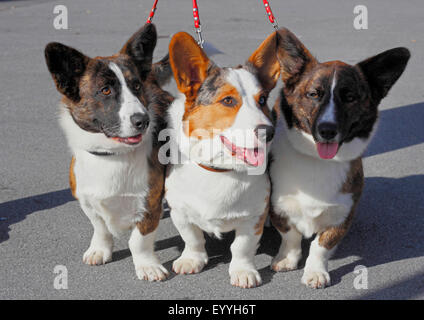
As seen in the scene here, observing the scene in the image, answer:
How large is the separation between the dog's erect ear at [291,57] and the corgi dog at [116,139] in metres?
0.74

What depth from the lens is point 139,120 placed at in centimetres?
261

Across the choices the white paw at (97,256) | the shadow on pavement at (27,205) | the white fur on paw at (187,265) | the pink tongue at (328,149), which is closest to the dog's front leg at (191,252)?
the white fur on paw at (187,265)

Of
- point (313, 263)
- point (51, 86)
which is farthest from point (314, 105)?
point (51, 86)

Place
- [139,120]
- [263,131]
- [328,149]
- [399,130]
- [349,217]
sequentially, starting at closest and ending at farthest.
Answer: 1. [263,131]
2. [139,120]
3. [328,149]
4. [349,217]
5. [399,130]

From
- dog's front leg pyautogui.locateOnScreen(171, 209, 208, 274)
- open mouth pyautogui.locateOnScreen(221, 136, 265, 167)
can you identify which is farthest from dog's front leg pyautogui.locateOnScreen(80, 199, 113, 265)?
open mouth pyautogui.locateOnScreen(221, 136, 265, 167)

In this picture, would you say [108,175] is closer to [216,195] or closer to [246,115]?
[216,195]

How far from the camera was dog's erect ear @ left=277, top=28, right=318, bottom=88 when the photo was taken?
288 centimetres

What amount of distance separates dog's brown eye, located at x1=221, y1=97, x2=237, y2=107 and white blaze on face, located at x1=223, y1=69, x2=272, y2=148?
0.05m

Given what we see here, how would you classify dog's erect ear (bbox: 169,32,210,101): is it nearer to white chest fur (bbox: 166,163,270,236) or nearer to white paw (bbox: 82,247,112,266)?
white chest fur (bbox: 166,163,270,236)

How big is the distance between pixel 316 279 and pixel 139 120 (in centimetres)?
134

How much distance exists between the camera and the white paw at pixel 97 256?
313 centimetres

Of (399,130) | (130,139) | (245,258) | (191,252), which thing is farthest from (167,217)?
(399,130)

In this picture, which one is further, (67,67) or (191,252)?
(191,252)

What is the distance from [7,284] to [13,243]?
18.2 inches
